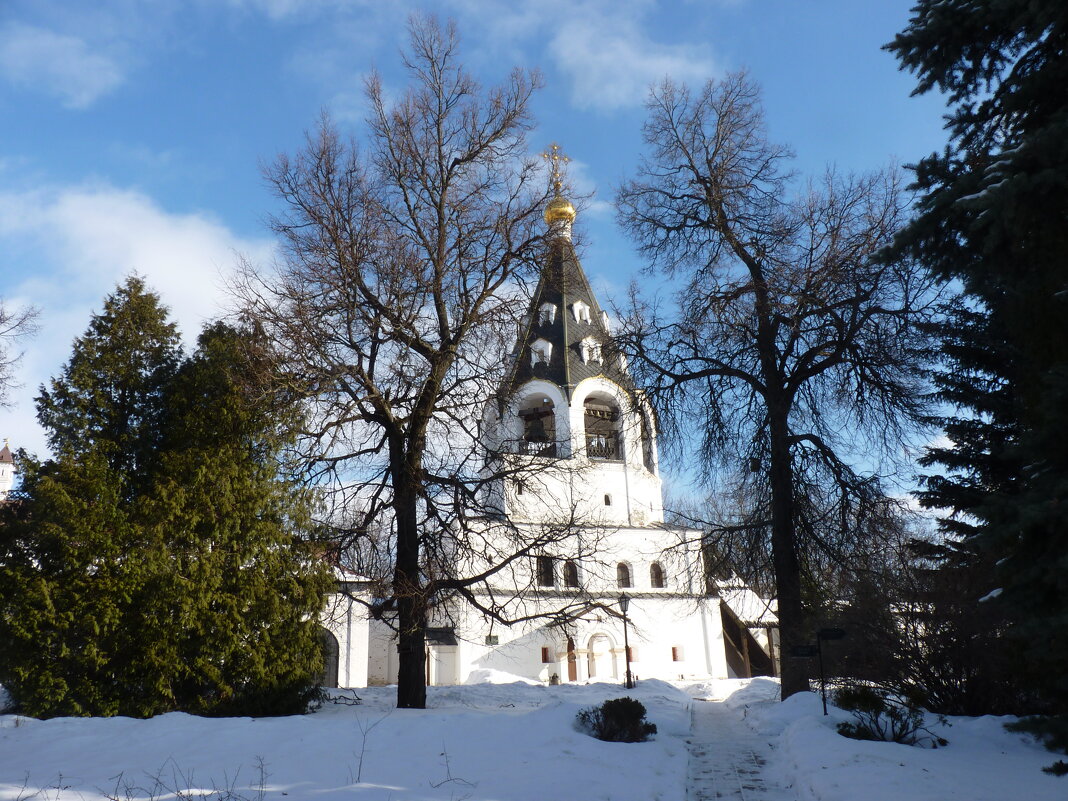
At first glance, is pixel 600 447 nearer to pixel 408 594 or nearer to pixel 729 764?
pixel 408 594

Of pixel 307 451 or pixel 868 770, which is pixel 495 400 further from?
pixel 868 770

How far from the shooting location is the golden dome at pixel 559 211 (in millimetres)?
16359

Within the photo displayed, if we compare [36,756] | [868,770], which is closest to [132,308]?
[36,756]

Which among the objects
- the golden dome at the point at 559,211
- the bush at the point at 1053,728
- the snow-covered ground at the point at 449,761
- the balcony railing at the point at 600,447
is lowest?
the snow-covered ground at the point at 449,761

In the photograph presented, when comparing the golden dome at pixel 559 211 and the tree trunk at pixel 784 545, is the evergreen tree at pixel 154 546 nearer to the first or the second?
the golden dome at pixel 559 211

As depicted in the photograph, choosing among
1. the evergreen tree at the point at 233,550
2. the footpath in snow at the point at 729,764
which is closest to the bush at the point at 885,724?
the footpath in snow at the point at 729,764

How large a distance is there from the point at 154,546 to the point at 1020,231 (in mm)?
11840

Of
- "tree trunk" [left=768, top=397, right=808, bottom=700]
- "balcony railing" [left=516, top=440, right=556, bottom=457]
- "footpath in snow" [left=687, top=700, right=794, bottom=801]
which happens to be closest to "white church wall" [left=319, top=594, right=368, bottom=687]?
"balcony railing" [left=516, top=440, right=556, bottom=457]

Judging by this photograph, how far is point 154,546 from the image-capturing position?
41.3ft

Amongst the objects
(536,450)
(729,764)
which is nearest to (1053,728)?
(729,764)

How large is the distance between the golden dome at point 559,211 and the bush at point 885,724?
10.0 metres

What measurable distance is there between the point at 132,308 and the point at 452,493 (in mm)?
6553

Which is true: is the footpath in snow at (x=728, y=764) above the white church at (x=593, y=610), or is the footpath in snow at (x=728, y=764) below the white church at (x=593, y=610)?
below

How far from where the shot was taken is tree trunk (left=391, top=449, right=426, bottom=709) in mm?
13312
